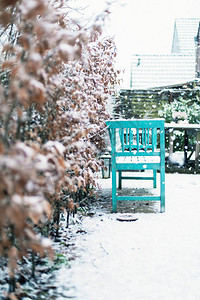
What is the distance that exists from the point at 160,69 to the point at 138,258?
55.5 ft

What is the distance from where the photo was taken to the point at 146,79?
59.7 ft

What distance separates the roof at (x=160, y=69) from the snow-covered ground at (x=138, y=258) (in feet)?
47.0

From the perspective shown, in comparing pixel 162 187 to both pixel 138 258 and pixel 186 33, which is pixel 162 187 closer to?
pixel 138 258

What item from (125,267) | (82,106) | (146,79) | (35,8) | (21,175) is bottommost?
(125,267)

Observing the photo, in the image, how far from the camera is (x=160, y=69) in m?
18.8

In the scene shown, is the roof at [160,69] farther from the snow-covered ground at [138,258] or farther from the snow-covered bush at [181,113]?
the snow-covered ground at [138,258]

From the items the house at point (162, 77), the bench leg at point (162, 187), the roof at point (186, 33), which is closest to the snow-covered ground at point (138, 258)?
the bench leg at point (162, 187)

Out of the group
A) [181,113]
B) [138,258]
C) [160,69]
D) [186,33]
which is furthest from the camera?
[186,33]

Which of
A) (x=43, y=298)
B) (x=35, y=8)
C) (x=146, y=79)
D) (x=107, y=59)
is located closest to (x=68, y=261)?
(x=43, y=298)

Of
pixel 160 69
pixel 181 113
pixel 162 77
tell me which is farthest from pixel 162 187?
pixel 160 69

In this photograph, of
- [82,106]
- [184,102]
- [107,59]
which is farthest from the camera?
[184,102]

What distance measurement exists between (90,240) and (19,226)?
6.70 feet

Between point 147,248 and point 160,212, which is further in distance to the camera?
point 160,212

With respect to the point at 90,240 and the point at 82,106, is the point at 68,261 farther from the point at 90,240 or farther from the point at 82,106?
the point at 82,106
